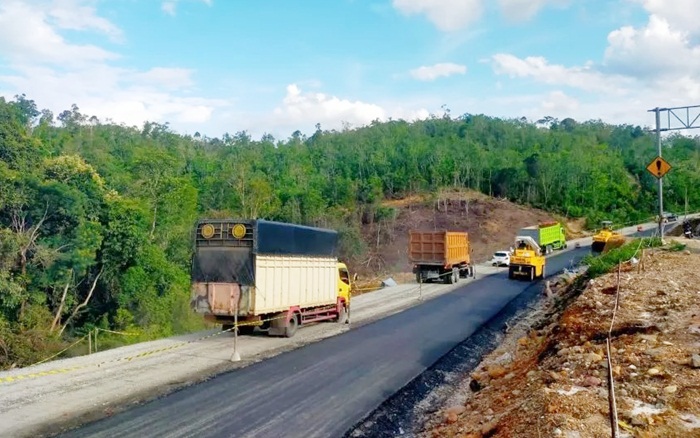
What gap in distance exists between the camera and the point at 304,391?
1138cm

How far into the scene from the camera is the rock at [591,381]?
892 cm

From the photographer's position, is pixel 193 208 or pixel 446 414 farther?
pixel 193 208

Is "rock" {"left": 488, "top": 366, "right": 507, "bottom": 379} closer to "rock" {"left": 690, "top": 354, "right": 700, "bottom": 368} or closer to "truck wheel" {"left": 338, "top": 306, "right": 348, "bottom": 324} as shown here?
"rock" {"left": 690, "top": 354, "right": 700, "bottom": 368}

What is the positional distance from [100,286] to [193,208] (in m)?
11.5

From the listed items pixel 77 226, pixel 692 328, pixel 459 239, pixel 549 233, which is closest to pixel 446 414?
pixel 692 328

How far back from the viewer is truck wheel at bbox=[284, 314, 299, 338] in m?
17.1

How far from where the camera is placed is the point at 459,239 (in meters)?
35.3

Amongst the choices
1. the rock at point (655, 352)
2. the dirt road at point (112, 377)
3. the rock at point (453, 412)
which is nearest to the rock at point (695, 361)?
the rock at point (655, 352)

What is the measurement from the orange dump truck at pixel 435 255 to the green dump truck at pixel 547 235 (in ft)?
58.4

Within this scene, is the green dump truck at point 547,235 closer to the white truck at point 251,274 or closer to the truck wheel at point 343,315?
the truck wheel at point 343,315

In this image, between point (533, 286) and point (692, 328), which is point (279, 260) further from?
point (533, 286)

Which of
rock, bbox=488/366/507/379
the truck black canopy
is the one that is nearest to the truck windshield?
the truck black canopy

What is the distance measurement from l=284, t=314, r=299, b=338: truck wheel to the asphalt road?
3.78 ft

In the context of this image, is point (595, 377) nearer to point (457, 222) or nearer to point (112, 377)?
point (112, 377)
